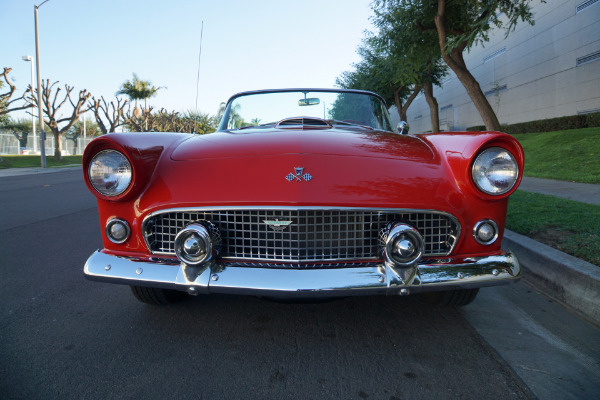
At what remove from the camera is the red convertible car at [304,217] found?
1806mm

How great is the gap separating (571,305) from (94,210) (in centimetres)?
624

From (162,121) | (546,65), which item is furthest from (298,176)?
(162,121)

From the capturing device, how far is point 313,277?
173 centimetres

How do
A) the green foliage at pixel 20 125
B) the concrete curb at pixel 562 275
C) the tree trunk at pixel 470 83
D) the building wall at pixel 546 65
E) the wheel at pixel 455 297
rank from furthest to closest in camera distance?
the green foliage at pixel 20 125, the building wall at pixel 546 65, the tree trunk at pixel 470 83, the concrete curb at pixel 562 275, the wheel at pixel 455 297

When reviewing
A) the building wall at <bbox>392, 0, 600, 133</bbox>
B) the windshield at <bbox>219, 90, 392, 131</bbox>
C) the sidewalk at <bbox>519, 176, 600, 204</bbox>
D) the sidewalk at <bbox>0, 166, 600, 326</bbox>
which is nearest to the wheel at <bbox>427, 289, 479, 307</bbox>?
the sidewalk at <bbox>0, 166, 600, 326</bbox>

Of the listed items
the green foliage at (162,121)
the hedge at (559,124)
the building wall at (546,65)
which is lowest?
the green foliage at (162,121)

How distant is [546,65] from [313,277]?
19595 millimetres

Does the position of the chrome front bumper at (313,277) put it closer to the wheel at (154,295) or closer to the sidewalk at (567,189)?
the wheel at (154,295)

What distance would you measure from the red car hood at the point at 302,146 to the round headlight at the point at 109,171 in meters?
0.26

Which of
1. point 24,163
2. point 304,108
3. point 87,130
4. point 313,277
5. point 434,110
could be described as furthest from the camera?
point 87,130

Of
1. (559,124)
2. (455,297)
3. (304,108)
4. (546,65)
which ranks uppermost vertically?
(546,65)

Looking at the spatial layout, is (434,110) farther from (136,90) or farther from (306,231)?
(136,90)

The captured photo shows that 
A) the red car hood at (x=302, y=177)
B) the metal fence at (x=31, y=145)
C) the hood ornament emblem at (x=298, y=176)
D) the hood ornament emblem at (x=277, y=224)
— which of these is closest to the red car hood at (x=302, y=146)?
the red car hood at (x=302, y=177)

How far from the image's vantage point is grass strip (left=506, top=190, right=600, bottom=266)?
3.03 metres
